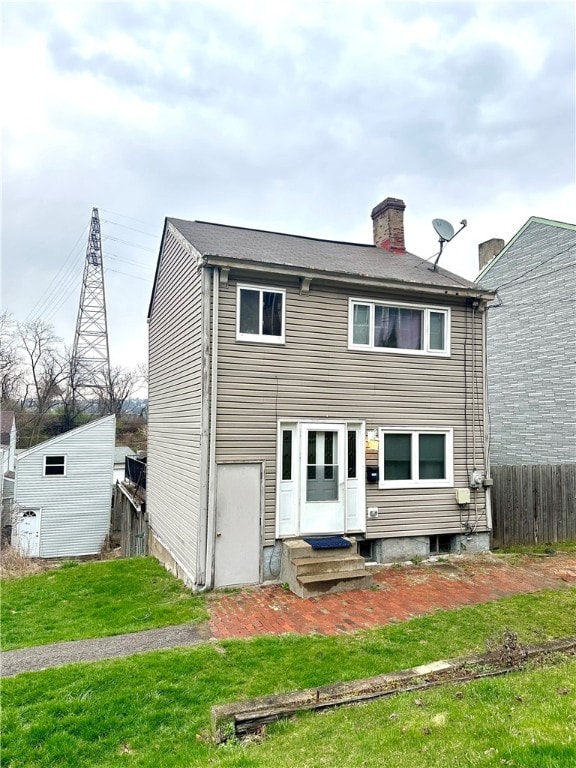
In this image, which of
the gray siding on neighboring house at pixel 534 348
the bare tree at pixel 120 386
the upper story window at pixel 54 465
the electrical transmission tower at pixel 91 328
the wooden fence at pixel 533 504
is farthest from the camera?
the bare tree at pixel 120 386

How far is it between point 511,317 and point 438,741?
46.0 ft

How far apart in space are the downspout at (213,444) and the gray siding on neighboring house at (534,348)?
369 inches

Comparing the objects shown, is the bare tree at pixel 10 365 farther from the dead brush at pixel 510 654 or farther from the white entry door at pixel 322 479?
the dead brush at pixel 510 654

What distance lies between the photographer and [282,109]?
12.3m

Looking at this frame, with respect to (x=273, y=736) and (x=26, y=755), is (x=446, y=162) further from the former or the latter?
(x=26, y=755)

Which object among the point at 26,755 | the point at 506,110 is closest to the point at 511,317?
the point at 506,110

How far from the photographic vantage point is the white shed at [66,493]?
19922mm

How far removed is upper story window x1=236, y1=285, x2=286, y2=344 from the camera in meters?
8.52

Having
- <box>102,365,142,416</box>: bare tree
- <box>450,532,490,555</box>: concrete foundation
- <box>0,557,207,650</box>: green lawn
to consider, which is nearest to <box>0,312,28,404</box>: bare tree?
<box>102,365,142,416</box>: bare tree

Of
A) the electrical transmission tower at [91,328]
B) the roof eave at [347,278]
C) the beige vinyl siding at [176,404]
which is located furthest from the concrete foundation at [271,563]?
the electrical transmission tower at [91,328]

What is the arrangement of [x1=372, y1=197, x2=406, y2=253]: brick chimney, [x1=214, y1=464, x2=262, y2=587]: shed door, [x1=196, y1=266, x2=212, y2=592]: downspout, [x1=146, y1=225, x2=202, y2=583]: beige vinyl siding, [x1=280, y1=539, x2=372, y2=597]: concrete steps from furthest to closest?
1. [x1=372, y1=197, x2=406, y2=253]: brick chimney
2. [x1=146, y1=225, x2=202, y2=583]: beige vinyl siding
3. [x1=214, y1=464, x2=262, y2=587]: shed door
4. [x1=196, y1=266, x2=212, y2=592]: downspout
5. [x1=280, y1=539, x2=372, y2=597]: concrete steps

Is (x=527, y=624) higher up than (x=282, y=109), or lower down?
lower down

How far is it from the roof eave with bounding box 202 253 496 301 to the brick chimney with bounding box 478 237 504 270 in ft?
25.3

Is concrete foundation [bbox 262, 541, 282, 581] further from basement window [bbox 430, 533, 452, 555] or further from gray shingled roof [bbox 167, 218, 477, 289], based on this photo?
gray shingled roof [bbox 167, 218, 477, 289]
